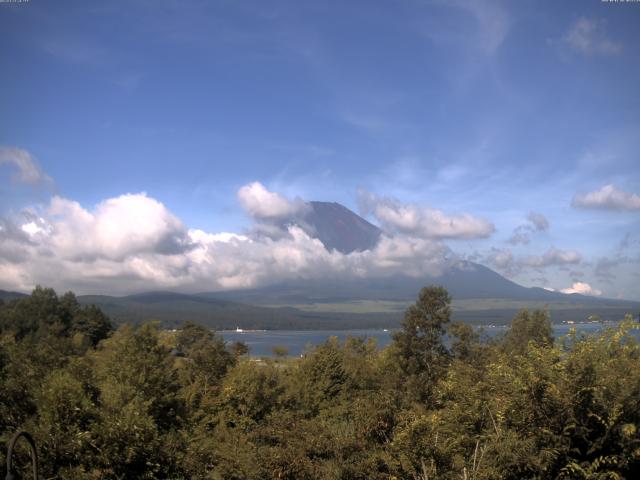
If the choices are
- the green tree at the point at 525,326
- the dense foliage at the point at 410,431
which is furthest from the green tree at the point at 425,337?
the dense foliage at the point at 410,431

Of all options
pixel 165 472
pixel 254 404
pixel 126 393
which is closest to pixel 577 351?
pixel 165 472

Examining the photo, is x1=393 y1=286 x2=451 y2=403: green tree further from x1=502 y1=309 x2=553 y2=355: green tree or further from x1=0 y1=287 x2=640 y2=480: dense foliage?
x1=0 y1=287 x2=640 y2=480: dense foliage

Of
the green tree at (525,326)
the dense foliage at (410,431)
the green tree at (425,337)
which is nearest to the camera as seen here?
the dense foliage at (410,431)

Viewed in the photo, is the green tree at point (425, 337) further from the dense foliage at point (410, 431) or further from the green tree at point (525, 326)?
the dense foliage at point (410, 431)

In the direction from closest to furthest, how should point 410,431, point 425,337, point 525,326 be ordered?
1. point 410,431
2. point 425,337
3. point 525,326

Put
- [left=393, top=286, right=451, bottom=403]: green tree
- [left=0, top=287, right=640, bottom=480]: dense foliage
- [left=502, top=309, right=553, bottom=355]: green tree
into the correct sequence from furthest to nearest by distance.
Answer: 1. [left=502, top=309, right=553, bottom=355]: green tree
2. [left=393, top=286, right=451, bottom=403]: green tree
3. [left=0, top=287, right=640, bottom=480]: dense foliage

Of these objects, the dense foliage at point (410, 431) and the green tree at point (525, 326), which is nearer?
the dense foliage at point (410, 431)

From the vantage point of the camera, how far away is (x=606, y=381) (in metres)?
10.2

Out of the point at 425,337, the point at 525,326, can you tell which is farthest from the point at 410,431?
the point at 525,326

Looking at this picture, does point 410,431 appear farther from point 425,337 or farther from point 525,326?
point 525,326

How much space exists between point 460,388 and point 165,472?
808 centimetres

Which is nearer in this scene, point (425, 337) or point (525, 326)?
point (425, 337)

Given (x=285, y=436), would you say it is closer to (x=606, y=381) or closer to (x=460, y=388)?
(x=460, y=388)

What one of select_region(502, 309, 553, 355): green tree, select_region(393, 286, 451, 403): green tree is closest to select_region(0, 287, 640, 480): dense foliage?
select_region(393, 286, 451, 403): green tree
